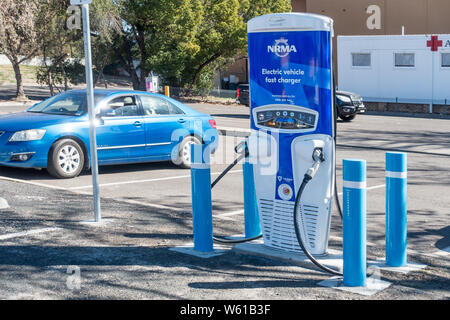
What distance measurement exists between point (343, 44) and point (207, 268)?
1089 inches

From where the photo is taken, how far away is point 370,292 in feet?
17.4

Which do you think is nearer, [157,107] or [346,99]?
[157,107]

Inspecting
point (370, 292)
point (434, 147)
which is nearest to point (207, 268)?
point (370, 292)

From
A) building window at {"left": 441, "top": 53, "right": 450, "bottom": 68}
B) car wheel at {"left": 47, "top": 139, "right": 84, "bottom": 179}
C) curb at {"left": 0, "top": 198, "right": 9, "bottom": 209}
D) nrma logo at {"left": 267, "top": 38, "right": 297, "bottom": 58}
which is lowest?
curb at {"left": 0, "top": 198, "right": 9, "bottom": 209}

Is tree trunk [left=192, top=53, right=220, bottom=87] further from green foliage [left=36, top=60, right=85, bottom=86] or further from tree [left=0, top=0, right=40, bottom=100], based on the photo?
tree [left=0, top=0, right=40, bottom=100]

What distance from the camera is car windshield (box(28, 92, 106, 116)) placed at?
448 inches

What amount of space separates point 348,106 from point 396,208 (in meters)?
18.8

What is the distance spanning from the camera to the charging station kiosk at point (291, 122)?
5.90 metres

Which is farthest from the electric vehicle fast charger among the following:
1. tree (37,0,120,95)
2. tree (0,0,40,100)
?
tree (37,0,120,95)

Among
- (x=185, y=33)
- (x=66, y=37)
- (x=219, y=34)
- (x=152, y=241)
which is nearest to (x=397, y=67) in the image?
(x=219, y=34)

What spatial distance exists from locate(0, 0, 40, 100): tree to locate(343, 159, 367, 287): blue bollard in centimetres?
2720

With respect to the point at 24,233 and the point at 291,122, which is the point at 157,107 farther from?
the point at 291,122

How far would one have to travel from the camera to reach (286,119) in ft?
20.0
